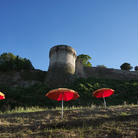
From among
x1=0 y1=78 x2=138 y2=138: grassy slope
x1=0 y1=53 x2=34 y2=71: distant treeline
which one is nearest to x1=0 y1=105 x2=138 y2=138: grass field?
x1=0 y1=78 x2=138 y2=138: grassy slope

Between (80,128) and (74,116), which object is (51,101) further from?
(80,128)

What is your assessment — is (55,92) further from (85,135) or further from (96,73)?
(96,73)

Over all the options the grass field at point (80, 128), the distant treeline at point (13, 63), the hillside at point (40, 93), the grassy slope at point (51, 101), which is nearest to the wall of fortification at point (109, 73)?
the hillside at point (40, 93)

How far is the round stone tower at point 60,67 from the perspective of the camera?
1540 cm

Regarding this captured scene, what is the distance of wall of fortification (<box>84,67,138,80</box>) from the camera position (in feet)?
68.9

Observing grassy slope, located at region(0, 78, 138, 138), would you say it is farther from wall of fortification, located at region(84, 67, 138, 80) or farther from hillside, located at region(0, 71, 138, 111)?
wall of fortification, located at region(84, 67, 138, 80)

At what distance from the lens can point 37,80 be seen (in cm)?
1670

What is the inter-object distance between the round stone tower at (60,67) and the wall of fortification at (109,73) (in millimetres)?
4316

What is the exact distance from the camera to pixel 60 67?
1647cm

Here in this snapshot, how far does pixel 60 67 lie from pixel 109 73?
10118 millimetres

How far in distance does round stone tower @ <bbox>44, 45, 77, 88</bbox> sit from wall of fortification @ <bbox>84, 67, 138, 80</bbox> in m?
4.32

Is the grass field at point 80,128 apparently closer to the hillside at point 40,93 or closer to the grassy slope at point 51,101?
the grassy slope at point 51,101

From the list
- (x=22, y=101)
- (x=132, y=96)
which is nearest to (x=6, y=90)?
(x=22, y=101)

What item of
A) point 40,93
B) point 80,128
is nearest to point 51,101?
point 40,93
